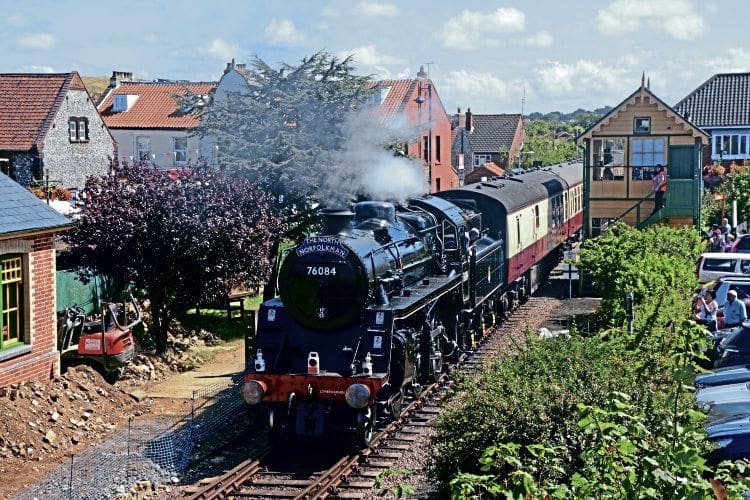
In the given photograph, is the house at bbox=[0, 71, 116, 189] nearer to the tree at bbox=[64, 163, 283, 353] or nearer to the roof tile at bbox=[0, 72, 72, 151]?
the roof tile at bbox=[0, 72, 72, 151]

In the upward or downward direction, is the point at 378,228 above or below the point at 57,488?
above

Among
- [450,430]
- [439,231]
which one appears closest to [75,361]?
[439,231]

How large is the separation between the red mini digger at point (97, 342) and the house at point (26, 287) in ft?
2.26

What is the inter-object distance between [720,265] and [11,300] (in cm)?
1724

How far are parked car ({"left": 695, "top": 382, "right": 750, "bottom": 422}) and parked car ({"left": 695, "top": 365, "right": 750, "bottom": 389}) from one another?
0.29m

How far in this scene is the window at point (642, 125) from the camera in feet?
102

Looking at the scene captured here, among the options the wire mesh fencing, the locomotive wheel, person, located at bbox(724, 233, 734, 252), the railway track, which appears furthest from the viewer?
person, located at bbox(724, 233, 734, 252)

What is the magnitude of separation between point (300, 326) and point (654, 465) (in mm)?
8593

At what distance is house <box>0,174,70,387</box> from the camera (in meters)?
15.4

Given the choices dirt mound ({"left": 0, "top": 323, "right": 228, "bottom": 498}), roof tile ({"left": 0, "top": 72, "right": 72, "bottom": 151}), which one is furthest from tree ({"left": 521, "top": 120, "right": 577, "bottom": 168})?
dirt mound ({"left": 0, "top": 323, "right": 228, "bottom": 498})

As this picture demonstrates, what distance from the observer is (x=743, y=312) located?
18844mm

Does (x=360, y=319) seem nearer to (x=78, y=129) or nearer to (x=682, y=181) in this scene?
(x=682, y=181)

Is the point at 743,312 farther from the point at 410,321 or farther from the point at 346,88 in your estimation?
the point at 346,88

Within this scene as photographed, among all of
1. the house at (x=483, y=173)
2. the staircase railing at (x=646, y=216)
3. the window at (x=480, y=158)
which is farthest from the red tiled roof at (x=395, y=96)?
the window at (x=480, y=158)
